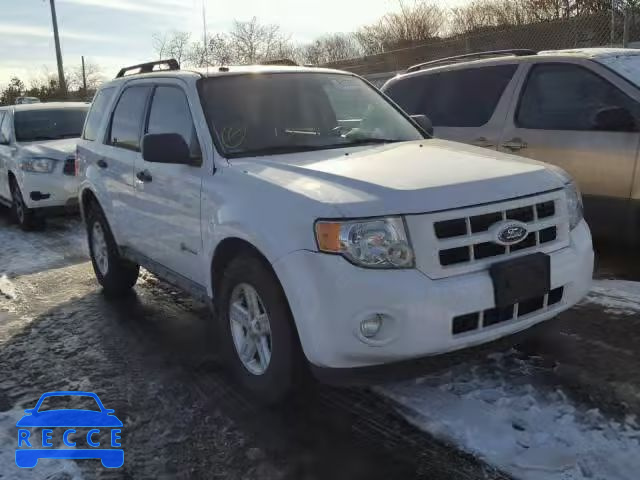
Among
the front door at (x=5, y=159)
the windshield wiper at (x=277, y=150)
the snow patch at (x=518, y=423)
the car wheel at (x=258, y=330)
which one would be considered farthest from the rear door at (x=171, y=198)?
the front door at (x=5, y=159)

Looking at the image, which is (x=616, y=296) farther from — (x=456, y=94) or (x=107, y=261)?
(x=107, y=261)

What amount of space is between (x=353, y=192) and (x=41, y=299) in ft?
12.9

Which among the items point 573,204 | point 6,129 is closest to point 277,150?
point 573,204

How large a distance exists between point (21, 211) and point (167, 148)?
21.6 feet

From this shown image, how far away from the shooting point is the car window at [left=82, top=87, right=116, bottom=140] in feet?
18.9

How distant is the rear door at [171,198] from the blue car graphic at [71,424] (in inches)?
38.3

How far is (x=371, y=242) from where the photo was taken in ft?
9.50

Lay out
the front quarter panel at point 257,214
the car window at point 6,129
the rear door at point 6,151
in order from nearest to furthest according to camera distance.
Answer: the front quarter panel at point 257,214, the rear door at point 6,151, the car window at point 6,129

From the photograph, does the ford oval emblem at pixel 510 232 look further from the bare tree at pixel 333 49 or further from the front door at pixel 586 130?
the bare tree at pixel 333 49

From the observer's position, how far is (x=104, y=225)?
5633 millimetres

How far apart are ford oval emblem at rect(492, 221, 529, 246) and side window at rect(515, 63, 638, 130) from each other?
2.64 meters

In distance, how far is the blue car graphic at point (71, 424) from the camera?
310 cm

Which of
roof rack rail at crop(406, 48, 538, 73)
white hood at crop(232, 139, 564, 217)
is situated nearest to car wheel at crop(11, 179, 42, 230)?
roof rack rail at crop(406, 48, 538, 73)

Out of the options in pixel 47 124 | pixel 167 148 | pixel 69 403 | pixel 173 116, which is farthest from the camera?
pixel 47 124
